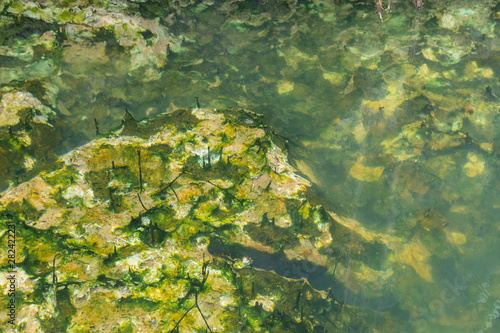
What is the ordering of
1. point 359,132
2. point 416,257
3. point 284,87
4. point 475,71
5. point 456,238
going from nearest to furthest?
point 416,257
point 456,238
point 359,132
point 284,87
point 475,71

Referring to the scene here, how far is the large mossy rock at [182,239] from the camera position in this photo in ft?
7.62

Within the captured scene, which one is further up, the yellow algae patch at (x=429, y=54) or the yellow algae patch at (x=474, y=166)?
the yellow algae patch at (x=429, y=54)

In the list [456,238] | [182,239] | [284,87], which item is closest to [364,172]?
[456,238]

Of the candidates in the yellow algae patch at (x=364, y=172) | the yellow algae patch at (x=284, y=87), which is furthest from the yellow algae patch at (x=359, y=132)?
the yellow algae patch at (x=284, y=87)

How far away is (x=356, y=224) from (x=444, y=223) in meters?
1.13

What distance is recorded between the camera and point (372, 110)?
4102mm

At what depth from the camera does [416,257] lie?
3533 mm

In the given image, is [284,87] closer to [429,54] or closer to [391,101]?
[391,101]

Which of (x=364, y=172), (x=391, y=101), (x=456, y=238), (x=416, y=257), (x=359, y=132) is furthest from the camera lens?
(x=391, y=101)

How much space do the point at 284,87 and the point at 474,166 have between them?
8.53 ft

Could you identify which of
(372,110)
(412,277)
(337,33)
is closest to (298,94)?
(372,110)

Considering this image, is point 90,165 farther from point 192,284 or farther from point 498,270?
point 498,270

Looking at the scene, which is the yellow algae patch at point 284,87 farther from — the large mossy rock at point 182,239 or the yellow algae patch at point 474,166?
the yellow algae patch at point 474,166

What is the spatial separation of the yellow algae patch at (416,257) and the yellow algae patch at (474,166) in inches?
47.8
